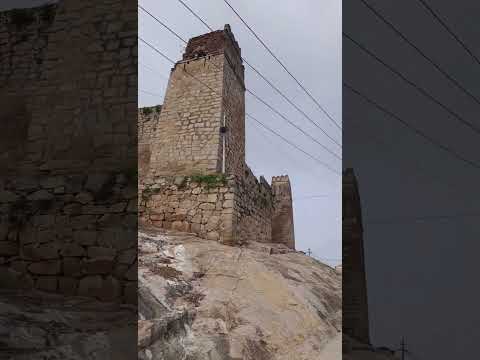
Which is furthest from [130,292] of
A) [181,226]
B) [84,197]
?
[181,226]

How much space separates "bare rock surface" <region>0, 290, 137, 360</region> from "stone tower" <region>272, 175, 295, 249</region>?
32.6ft

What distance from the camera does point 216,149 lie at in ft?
26.0

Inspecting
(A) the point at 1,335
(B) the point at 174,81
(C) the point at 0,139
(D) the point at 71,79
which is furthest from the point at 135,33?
(B) the point at 174,81

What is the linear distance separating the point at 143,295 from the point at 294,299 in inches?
65.5

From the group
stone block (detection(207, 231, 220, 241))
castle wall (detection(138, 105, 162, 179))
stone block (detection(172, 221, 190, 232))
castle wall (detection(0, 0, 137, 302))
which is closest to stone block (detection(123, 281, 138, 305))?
castle wall (detection(0, 0, 137, 302))

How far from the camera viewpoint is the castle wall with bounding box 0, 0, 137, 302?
11.6ft

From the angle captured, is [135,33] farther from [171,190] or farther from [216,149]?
[216,149]

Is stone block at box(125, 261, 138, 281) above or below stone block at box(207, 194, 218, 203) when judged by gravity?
below

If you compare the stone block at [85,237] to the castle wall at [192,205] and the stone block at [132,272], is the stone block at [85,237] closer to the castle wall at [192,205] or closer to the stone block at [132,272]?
the stone block at [132,272]

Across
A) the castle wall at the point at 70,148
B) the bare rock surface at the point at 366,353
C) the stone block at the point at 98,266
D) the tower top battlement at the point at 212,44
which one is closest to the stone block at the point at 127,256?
the castle wall at the point at 70,148

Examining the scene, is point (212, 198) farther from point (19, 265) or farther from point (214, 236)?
point (19, 265)

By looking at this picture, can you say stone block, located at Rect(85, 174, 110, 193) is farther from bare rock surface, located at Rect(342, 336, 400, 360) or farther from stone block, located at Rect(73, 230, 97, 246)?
bare rock surface, located at Rect(342, 336, 400, 360)

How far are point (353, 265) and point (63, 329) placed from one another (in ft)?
11.5

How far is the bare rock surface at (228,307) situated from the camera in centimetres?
267
